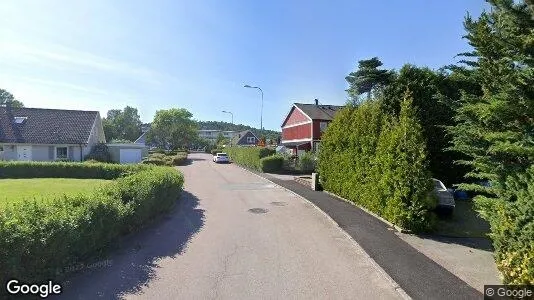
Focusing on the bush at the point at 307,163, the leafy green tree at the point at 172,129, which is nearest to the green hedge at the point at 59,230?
the bush at the point at 307,163

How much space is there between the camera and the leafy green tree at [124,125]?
114 meters

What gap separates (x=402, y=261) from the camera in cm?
952

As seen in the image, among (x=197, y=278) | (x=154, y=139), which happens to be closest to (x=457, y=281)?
(x=197, y=278)

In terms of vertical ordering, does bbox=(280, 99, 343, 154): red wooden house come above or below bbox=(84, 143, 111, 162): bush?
above

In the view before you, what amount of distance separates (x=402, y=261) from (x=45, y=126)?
44158 mm

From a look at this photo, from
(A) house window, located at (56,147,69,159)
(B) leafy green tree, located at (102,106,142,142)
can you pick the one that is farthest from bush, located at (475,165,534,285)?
(B) leafy green tree, located at (102,106,142,142)

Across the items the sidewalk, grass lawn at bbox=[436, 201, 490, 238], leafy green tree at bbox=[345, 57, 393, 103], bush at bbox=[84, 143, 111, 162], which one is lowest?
grass lawn at bbox=[436, 201, 490, 238]

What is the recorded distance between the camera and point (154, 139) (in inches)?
3735

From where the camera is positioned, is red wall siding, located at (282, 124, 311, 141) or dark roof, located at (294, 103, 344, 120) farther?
red wall siding, located at (282, 124, 311, 141)

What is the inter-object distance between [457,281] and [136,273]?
6757 mm

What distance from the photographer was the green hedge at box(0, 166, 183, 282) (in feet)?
21.1

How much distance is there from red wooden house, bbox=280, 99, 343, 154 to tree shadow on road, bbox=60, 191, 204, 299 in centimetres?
3742

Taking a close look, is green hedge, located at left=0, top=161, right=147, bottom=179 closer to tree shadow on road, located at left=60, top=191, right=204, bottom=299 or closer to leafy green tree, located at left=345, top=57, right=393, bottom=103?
tree shadow on road, located at left=60, top=191, right=204, bottom=299

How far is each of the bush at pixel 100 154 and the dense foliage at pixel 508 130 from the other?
42.8 meters
